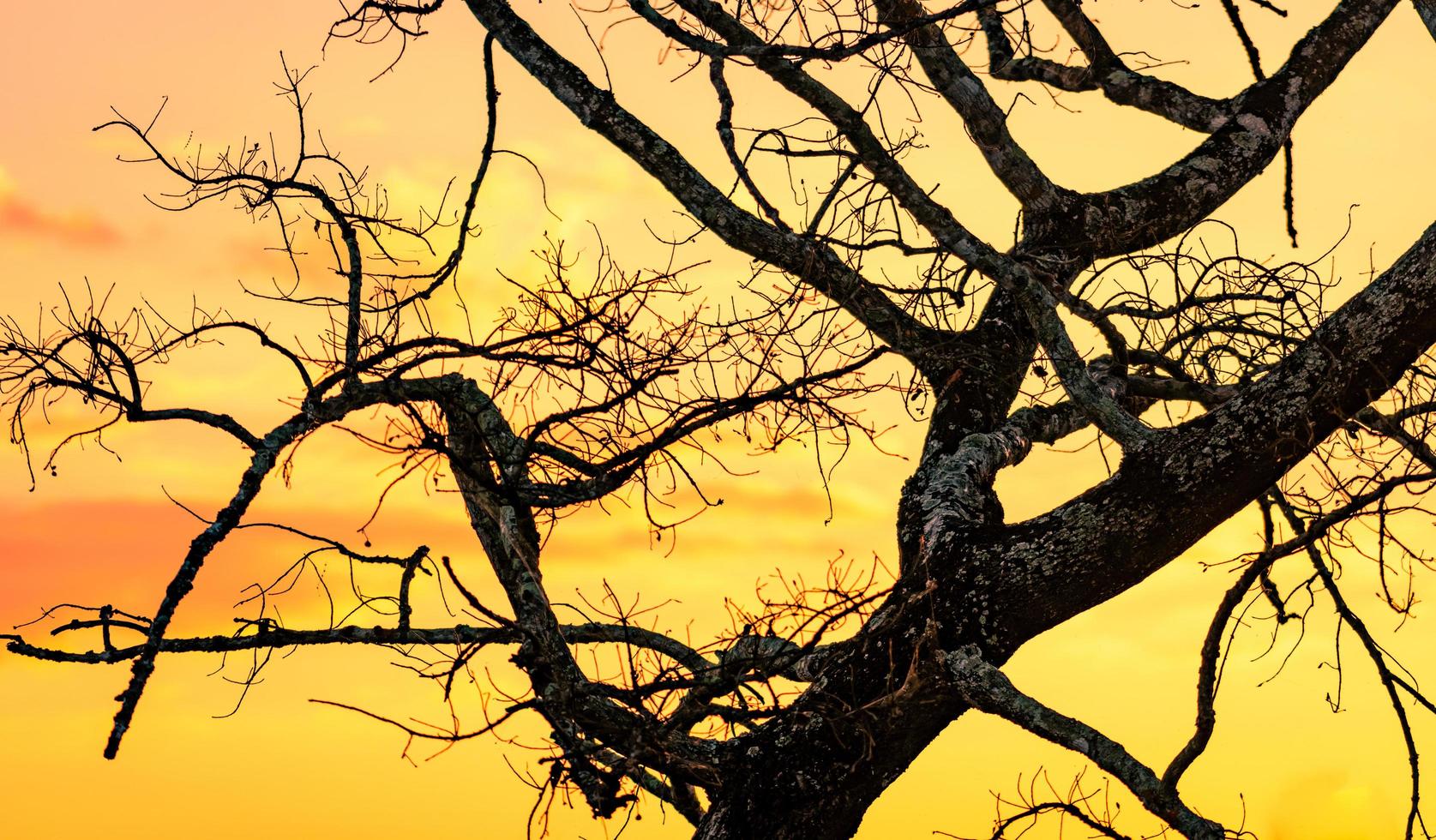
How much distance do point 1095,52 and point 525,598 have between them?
441 centimetres

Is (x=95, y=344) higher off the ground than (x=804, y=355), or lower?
lower

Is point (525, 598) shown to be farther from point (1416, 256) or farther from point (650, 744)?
point (1416, 256)

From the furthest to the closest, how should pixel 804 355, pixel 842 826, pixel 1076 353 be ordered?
1. pixel 804 355
2. pixel 1076 353
3. pixel 842 826

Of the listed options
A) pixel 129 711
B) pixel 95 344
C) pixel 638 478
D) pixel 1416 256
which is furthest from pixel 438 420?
pixel 1416 256

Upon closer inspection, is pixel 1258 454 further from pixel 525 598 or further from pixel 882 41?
pixel 525 598

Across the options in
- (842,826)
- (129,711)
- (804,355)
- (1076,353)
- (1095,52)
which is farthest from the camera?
(1095,52)

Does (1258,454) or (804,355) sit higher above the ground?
(804,355)

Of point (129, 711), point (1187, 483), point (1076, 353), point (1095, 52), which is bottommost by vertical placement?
point (129, 711)

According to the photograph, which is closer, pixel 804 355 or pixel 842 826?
pixel 842 826

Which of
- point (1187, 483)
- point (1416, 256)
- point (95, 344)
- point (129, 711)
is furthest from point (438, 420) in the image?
point (1416, 256)

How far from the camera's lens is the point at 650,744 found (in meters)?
4.43

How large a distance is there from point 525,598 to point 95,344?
214cm

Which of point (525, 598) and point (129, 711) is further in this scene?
point (525, 598)

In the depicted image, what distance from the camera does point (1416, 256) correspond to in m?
4.85
